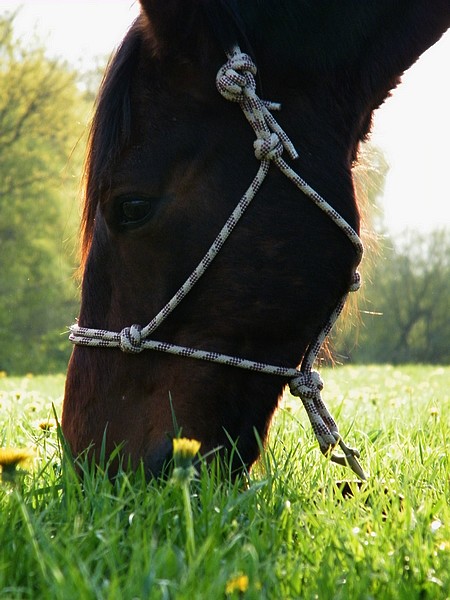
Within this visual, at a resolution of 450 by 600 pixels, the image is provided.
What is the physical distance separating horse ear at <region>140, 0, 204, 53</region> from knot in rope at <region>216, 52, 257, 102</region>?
135 millimetres

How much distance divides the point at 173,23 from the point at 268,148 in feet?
1.44

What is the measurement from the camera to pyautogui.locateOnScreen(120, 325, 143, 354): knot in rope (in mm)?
2035

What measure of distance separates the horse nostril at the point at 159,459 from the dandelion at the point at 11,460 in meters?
0.41

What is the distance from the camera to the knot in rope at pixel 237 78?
2.06m

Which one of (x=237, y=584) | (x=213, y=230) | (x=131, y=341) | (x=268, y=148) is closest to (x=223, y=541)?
(x=237, y=584)

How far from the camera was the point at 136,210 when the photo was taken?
6.93 ft

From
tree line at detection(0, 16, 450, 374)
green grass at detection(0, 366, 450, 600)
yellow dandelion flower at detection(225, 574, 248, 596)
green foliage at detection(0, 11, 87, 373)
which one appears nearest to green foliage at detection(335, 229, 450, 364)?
tree line at detection(0, 16, 450, 374)

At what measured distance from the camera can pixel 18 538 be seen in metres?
1.50

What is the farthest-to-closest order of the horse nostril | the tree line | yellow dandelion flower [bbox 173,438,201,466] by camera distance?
the tree line
the horse nostril
yellow dandelion flower [bbox 173,438,201,466]

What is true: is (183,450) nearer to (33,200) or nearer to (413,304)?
(33,200)

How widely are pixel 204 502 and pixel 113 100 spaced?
1.20 m

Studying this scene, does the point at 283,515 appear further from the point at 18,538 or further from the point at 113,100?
the point at 113,100

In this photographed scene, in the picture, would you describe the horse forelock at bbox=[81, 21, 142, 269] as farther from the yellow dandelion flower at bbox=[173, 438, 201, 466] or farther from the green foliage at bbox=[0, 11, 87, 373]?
the green foliage at bbox=[0, 11, 87, 373]

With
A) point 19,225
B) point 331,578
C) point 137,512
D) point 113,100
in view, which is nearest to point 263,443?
point 137,512
